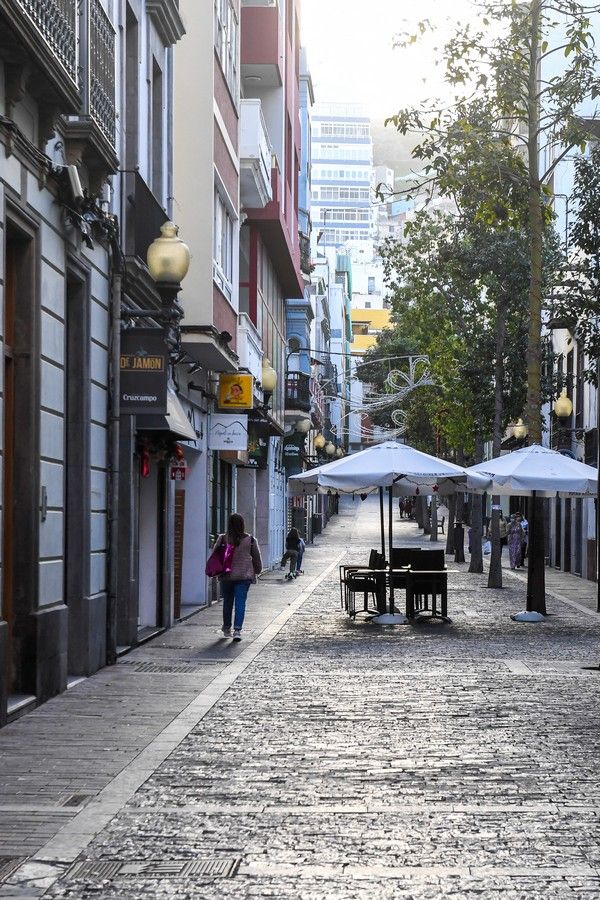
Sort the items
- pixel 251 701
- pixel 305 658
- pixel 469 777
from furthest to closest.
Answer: pixel 305 658 < pixel 251 701 < pixel 469 777

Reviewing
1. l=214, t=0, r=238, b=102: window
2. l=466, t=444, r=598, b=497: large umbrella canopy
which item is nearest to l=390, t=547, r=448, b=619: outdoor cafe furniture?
l=466, t=444, r=598, b=497: large umbrella canopy

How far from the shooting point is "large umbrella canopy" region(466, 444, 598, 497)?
22.0 meters

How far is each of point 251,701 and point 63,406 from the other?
3002 millimetres

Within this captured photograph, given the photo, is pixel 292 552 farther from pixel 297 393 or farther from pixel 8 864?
pixel 8 864

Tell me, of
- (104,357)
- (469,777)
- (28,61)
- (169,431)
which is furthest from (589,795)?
(169,431)

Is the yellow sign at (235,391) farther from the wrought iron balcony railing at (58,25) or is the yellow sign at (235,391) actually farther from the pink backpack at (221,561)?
the wrought iron balcony railing at (58,25)

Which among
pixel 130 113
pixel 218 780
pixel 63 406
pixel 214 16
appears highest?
pixel 214 16

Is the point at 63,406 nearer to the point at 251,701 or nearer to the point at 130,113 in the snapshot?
the point at 251,701

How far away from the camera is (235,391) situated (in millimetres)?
25562

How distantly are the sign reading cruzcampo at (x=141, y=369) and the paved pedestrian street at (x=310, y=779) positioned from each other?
2678 mm

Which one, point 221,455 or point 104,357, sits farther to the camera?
point 221,455

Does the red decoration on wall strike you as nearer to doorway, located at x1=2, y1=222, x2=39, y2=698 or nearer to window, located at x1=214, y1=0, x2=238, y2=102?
doorway, located at x1=2, y1=222, x2=39, y2=698

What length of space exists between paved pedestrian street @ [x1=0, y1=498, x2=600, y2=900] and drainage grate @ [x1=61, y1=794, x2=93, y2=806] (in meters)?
0.03

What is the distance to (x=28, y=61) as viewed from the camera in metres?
10.6
